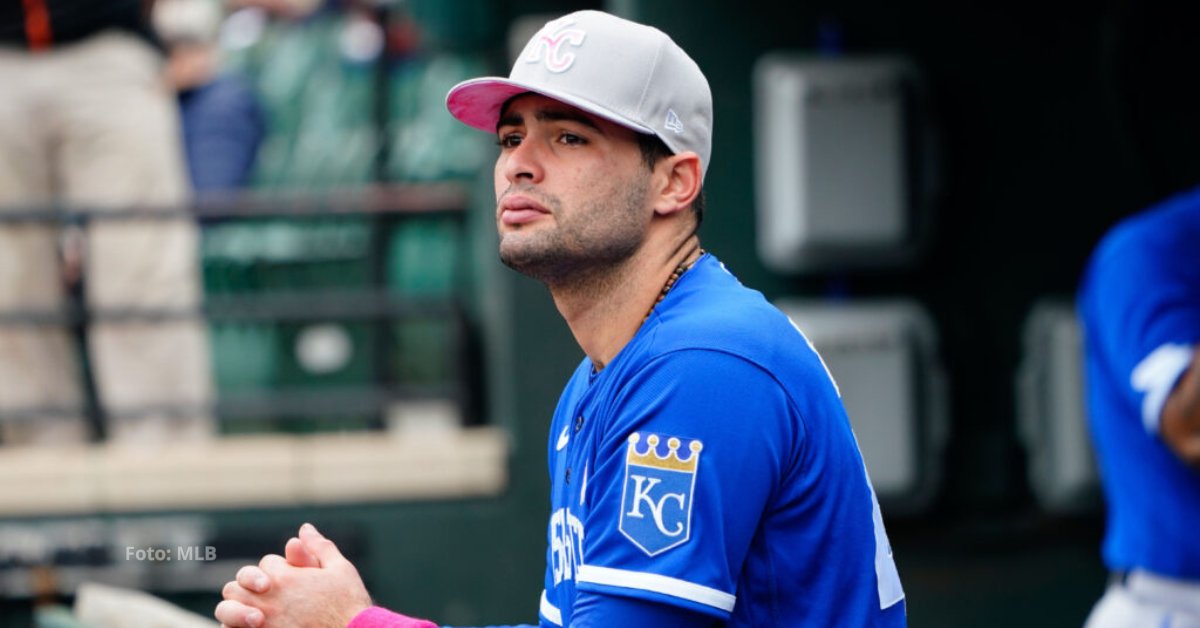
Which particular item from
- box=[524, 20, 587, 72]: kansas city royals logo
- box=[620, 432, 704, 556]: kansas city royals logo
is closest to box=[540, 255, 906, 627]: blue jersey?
box=[620, 432, 704, 556]: kansas city royals logo

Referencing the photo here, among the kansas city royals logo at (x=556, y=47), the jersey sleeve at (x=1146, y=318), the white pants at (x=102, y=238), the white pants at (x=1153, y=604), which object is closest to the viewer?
the kansas city royals logo at (x=556, y=47)

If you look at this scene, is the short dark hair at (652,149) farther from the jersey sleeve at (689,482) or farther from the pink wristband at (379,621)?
the pink wristband at (379,621)

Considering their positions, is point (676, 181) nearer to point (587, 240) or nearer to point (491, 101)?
point (587, 240)

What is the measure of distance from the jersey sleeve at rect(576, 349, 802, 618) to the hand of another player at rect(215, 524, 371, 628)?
0.35 meters

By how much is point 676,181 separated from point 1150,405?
6.04ft

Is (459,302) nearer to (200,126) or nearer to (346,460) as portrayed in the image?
(346,460)

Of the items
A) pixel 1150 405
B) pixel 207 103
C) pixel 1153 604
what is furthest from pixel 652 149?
pixel 207 103

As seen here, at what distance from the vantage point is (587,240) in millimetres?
2531

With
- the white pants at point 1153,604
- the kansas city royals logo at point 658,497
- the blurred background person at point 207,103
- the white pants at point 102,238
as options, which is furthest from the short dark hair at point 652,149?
the blurred background person at point 207,103

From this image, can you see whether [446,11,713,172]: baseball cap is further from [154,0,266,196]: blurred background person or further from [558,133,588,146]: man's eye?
[154,0,266,196]: blurred background person

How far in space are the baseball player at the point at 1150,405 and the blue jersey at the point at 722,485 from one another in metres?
1.73

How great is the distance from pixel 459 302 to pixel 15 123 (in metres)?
1.89

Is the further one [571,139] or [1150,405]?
[1150,405]

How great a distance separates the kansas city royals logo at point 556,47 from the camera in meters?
2.49
